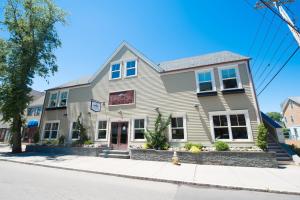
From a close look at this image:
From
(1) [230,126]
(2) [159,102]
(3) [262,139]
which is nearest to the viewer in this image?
(3) [262,139]

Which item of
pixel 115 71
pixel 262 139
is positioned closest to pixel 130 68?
pixel 115 71

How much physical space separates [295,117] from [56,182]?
4173 cm

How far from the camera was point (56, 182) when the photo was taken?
20.9ft

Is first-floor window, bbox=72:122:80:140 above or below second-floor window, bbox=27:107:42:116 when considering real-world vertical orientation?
below

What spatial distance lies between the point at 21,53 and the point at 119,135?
1307 centimetres

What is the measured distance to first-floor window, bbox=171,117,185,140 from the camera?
12448mm

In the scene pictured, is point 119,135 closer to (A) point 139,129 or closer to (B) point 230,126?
(A) point 139,129

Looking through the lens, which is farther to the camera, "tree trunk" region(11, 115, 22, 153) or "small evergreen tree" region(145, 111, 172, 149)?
"tree trunk" region(11, 115, 22, 153)

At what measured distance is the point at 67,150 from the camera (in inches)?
553

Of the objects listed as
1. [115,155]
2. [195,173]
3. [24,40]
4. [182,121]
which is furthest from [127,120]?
[24,40]

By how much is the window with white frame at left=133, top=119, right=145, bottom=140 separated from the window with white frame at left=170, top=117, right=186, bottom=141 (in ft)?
8.25

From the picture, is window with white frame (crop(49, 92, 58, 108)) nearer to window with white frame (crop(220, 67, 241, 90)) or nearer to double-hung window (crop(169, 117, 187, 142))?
double-hung window (crop(169, 117, 187, 142))

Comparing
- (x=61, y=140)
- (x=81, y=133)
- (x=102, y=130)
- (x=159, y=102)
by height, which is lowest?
(x=61, y=140)

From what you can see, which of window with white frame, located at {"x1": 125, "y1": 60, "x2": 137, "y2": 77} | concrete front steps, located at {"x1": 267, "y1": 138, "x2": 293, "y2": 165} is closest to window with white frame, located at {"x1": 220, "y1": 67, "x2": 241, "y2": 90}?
concrete front steps, located at {"x1": 267, "y1": 138, "x2": 293, "y2": 165}
